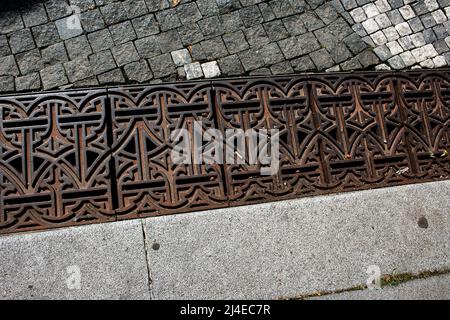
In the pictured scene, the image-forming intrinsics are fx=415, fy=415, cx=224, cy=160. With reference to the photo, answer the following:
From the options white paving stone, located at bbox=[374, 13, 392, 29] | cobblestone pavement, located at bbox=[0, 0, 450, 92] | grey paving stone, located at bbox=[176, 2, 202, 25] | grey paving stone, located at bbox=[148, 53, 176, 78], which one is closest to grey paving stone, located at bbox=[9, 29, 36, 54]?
cobblestone pavement, located at bbox=[0, 0, 450, 92]

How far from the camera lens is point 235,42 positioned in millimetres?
3631

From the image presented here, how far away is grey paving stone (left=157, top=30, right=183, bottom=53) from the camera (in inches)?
139

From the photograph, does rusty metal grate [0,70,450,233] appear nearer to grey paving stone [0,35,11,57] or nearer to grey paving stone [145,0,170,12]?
grey paving stone [0,35,11,57]

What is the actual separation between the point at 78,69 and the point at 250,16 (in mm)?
1583

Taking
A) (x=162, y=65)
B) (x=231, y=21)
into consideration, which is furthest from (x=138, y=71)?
(x=231, y=21)

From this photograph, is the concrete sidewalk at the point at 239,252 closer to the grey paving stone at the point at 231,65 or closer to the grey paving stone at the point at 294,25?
the grey paving stone at the point at 231,65

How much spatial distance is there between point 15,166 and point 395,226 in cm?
263

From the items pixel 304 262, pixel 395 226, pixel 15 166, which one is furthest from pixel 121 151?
pixel 395 226

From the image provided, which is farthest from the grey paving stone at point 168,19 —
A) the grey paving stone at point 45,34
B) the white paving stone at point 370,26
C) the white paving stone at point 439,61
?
the white paving stone at point 439,61

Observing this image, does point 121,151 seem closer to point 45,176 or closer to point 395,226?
point 45,176

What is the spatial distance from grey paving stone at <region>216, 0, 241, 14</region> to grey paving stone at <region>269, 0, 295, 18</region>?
0.32 meters

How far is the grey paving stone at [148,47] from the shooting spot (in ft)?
11.5

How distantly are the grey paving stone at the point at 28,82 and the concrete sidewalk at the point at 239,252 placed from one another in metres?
1.26

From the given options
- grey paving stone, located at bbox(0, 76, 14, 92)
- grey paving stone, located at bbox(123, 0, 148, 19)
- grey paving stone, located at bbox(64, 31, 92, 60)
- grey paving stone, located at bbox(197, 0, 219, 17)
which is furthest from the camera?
grey paving stone, located at bbox(197, 0, 219, 17)
